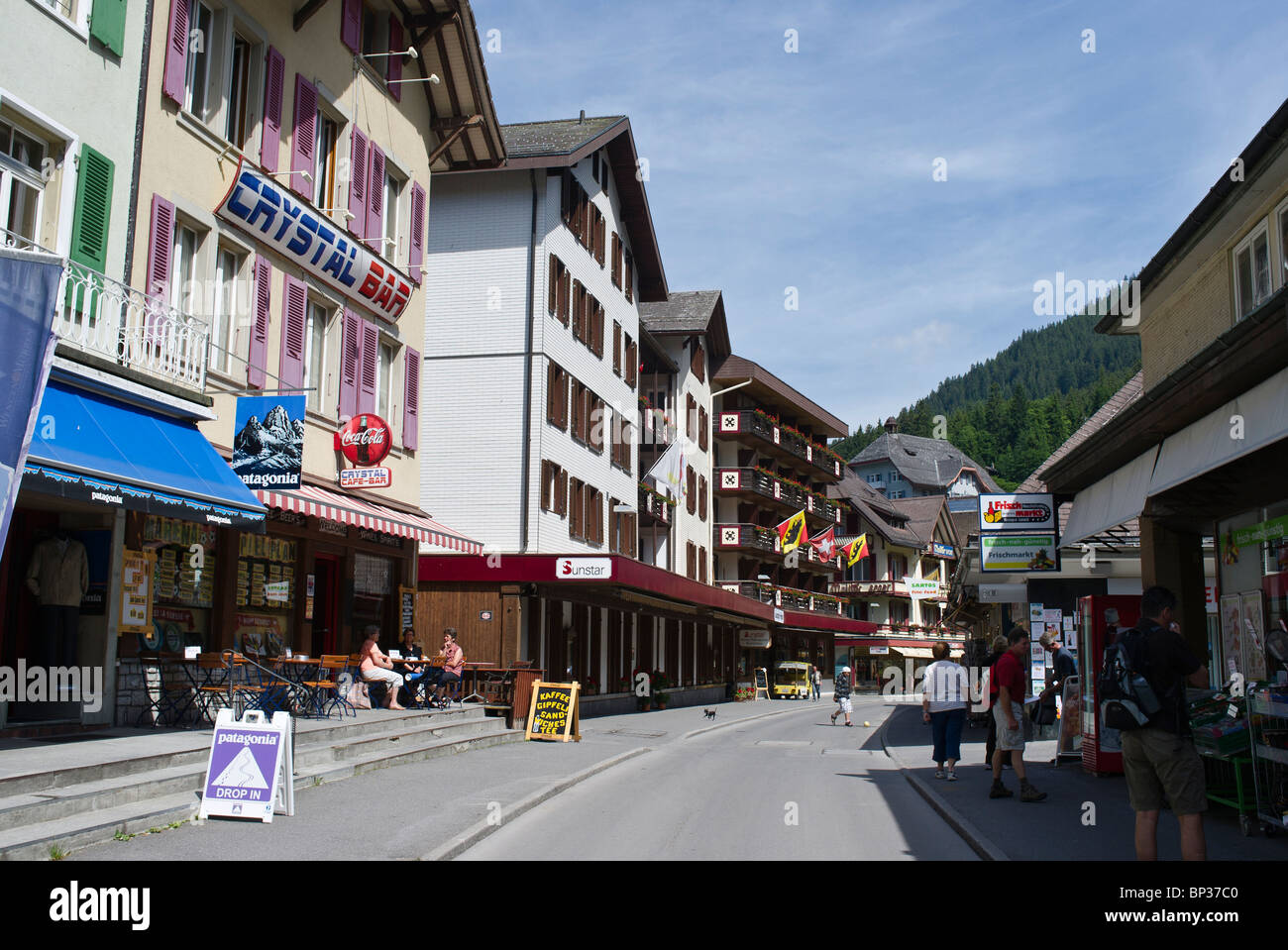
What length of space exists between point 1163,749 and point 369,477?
1360 centimetres

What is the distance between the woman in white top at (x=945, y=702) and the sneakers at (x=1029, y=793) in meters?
1.62

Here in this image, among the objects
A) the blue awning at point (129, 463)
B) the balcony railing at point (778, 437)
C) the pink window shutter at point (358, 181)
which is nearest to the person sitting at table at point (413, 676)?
the blue awning at point (129, 463)

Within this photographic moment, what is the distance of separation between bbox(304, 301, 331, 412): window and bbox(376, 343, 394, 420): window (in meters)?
1.90

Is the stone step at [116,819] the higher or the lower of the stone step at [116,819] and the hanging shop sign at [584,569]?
the lower

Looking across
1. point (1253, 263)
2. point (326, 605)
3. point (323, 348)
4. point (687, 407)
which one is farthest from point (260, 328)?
point (687, 407)

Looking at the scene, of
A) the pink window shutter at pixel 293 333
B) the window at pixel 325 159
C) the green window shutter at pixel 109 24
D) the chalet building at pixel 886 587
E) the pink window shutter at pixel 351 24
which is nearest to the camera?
the green window shutter at pixel 109 24

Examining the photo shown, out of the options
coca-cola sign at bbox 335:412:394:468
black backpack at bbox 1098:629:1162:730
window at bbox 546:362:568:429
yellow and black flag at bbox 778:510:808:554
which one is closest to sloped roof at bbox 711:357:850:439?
yellow and black flag at bbox 778:510:808:554

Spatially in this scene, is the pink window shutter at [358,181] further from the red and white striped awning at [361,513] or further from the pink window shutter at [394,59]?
the red and white striped awning at [361,513]

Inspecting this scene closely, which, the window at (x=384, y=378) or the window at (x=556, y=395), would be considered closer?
the window at (x=384, y=378)

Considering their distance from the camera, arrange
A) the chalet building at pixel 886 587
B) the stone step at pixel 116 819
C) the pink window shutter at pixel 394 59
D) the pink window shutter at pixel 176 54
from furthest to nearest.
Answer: the chalet building at pixel 886 587
the pink window shutter at pixel 394 59
the pink window shutter at pixel 176 54
the stone step at pixel 116 819

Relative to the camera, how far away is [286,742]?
1003 cm
